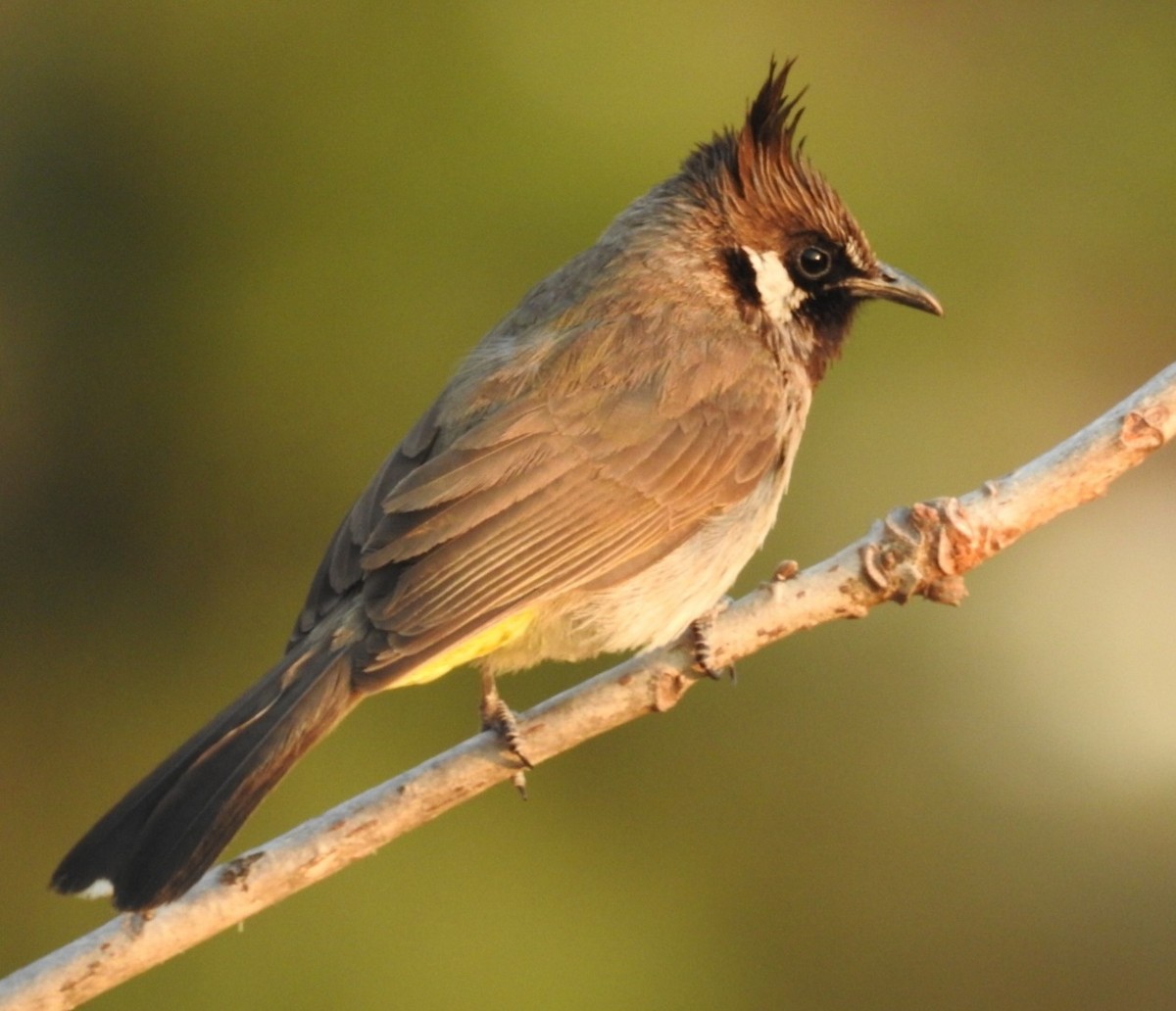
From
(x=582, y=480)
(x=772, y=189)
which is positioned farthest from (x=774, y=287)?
(x=582, y=480)

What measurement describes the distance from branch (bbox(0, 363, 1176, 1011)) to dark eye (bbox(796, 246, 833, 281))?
3.57 feet

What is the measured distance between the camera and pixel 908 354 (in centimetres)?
571

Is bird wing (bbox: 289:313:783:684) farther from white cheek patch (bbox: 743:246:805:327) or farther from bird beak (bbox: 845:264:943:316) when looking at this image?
bird beak (bbox: 845:264:943:316)

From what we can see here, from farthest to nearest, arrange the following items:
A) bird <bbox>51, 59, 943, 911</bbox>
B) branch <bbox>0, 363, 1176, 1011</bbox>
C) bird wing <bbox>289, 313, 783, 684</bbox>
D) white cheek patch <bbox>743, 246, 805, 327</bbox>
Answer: white cheek patch <bbox>743, 246, 805, 327</bbox> < bird wing <bbox>289, 313, 783, 684</bbox> < bird <bbox>51, 59, 943, 911</bbox> < branch <bbox>0, 363, 1176, 1011</bbox>

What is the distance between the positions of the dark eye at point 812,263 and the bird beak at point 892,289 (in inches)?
2.6

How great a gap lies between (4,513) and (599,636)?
8.57 ft

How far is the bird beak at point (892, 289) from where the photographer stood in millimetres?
4160

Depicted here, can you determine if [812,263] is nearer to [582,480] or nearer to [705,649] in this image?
[582,480]

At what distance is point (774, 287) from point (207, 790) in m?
1.69

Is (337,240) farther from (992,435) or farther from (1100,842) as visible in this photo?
(1100,842)

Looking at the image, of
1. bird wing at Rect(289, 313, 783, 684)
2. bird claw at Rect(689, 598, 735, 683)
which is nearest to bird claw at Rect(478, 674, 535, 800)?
bird wing at Rect(289, 313, 783, 684)

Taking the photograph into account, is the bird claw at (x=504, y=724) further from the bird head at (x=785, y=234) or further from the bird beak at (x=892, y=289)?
the bird beak at (x=892, y=289)

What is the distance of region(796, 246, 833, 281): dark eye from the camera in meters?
4.13

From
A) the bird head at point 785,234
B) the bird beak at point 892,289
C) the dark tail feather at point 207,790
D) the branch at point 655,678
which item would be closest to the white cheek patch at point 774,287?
the bird head at point 785,234
